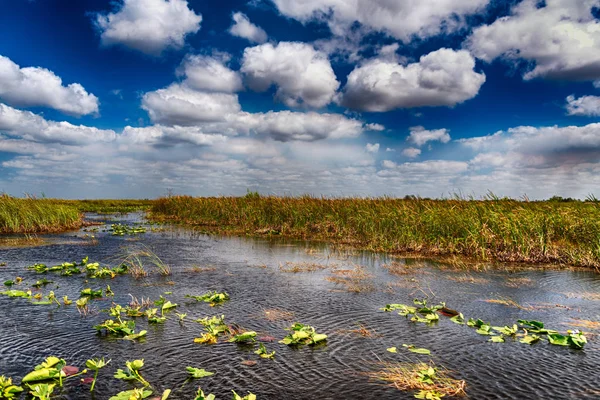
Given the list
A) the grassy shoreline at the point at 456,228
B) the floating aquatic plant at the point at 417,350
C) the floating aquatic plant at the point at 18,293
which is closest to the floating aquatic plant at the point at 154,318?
the floating aquatic plant at the point at 18,293

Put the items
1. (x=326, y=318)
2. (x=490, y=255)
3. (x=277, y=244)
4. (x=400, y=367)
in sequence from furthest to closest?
(x=277, y=244) < (x=490, y=255) < (x=326, y=318) < (x=400, y=367)

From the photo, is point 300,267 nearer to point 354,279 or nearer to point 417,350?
point 354,279

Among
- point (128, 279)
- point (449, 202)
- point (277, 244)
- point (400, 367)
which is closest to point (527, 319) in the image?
point (400, 367)

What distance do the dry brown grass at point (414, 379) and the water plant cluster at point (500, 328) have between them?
1608 millimetres

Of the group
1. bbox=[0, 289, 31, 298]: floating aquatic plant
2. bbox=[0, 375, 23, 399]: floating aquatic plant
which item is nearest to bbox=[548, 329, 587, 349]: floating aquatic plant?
bbox=[0, 375, 23, 399]: floating aquatic plant

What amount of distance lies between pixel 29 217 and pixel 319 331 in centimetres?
1930

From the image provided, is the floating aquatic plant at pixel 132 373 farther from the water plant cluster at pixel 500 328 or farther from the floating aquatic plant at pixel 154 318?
the water plant cluster at pixel 500 328

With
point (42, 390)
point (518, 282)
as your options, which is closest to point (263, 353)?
point (42, 390)

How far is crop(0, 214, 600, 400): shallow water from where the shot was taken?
4000mm

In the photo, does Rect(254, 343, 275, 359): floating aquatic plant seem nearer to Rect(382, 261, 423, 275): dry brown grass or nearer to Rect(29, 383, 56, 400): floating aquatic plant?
Rect(29, 383, 56, 400): floating aquatic plant

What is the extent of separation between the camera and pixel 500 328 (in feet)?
18.8

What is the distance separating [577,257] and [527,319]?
7188 millimetres

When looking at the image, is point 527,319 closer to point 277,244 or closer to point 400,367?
point 400,367

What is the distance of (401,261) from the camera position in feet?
39.5
